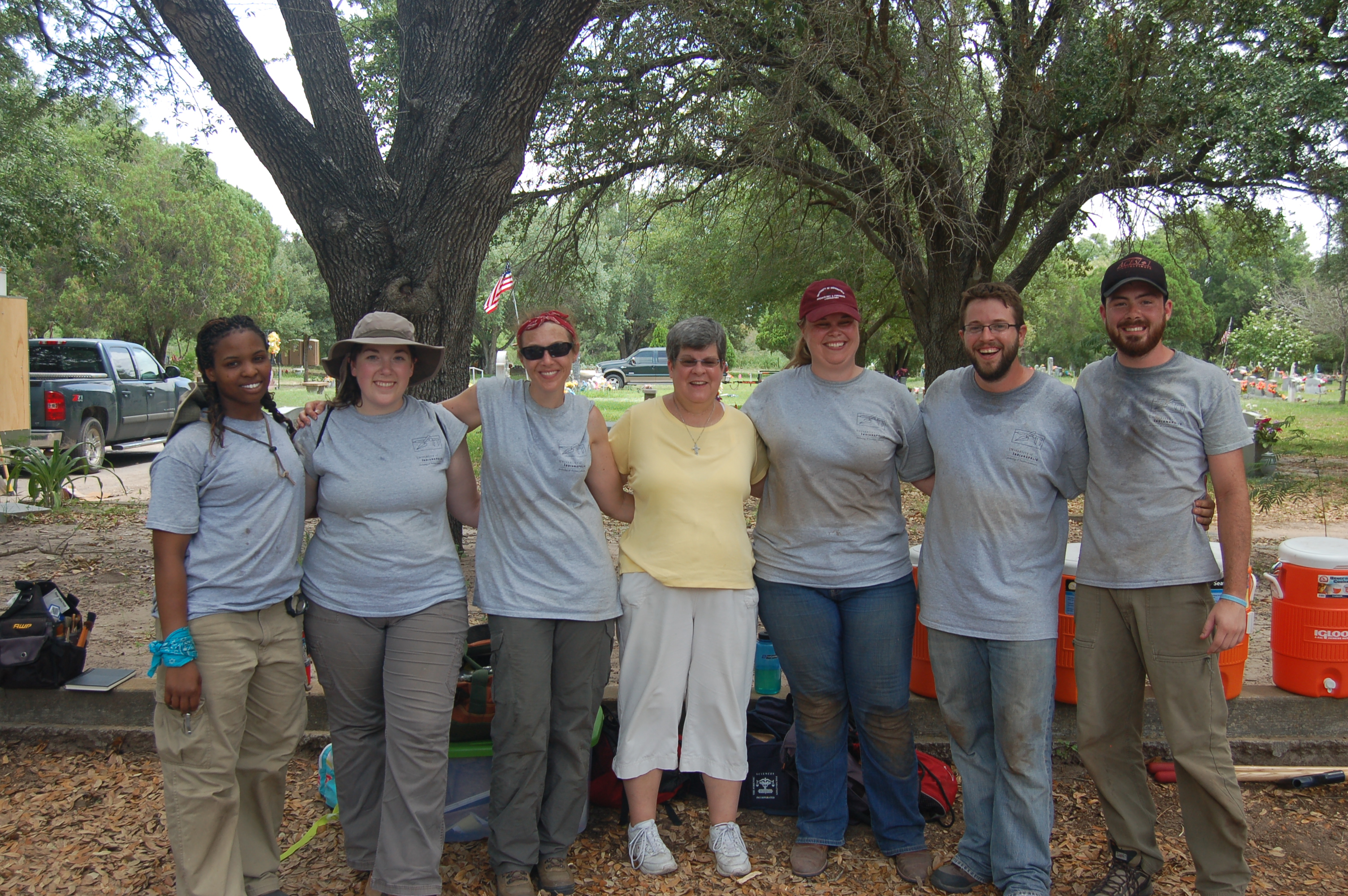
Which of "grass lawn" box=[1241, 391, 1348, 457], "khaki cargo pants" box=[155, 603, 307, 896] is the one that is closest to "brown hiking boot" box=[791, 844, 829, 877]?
"khaki cargo pants" box=[155, 603, 307, 896]

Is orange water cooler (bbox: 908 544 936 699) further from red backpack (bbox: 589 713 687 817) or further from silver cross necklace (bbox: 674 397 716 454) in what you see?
silver cross necklace (bbox: 674 397 716 454)

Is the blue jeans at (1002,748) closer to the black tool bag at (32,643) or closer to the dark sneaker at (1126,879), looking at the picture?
the dark sneaker at (1126,879)

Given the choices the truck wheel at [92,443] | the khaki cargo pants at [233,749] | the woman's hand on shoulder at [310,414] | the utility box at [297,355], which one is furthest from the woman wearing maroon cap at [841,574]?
the utility box at [297,355]

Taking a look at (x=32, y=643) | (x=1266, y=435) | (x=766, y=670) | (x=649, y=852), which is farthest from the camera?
(x=1266, y=435)

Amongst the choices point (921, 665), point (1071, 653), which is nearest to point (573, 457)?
point (921, 665)

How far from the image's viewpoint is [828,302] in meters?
3.12

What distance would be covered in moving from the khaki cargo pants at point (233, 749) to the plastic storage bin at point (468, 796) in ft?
1.95

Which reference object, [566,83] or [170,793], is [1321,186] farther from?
[170,793]

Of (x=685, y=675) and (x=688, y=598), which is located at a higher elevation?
(x=688, y=598)

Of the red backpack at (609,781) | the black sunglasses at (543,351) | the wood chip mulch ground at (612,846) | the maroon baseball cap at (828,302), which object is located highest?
the maroon baseball cap at (828,302)

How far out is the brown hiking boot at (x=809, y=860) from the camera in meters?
3.12

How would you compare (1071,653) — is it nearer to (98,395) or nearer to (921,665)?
(921,665)

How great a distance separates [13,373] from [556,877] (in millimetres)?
10919

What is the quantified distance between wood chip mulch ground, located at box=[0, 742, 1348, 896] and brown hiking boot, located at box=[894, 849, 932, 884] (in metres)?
0.03
